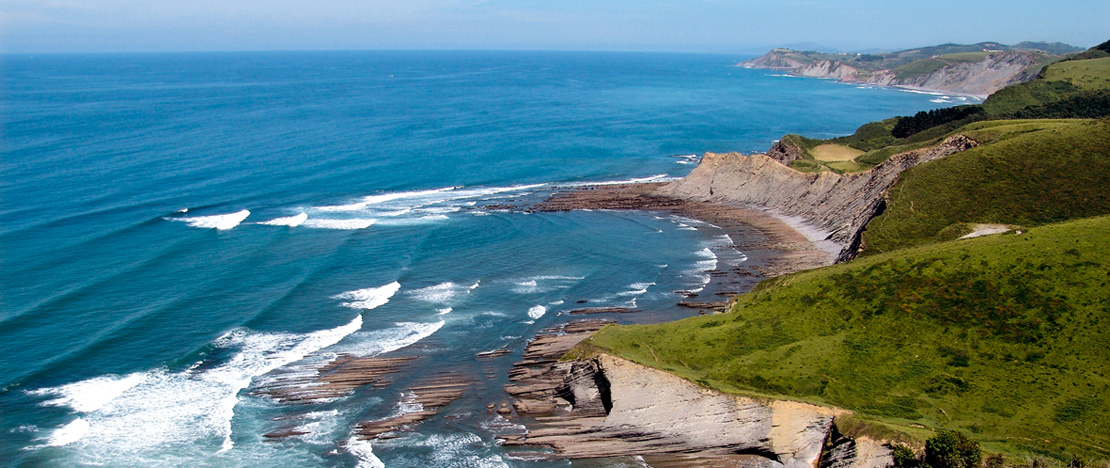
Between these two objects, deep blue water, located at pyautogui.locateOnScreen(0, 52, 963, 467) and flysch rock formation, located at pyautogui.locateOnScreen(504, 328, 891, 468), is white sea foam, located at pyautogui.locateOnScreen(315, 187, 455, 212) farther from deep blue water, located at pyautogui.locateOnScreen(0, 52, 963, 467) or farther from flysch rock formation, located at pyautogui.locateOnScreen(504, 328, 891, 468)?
flysch rock formation, located at pyautogui.locateOnScreen(504, 328, 891, 468)

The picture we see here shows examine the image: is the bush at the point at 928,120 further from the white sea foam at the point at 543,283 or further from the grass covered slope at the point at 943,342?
the white sea foam at the point at 543,283

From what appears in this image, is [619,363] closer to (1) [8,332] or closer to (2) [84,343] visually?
(2) [84,343]

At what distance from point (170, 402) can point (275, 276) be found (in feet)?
70.5

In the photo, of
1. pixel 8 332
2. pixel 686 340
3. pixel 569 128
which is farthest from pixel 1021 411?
pixel 569 128

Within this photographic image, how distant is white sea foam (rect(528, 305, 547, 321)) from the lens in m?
55.0

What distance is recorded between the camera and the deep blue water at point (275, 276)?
4003 cm

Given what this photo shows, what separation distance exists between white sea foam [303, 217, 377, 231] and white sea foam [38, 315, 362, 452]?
2872cm

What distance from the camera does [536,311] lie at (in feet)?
183

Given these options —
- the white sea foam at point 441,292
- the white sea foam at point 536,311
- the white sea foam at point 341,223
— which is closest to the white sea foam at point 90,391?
the white sea foam at point 441,292

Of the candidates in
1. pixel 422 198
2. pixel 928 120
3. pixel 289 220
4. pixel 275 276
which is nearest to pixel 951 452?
pixel 275 276

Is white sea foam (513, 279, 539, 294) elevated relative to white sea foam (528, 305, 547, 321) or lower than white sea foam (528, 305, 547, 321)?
elevated

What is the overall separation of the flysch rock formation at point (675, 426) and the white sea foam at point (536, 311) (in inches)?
549

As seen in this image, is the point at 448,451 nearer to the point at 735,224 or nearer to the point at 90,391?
the point at 90,391

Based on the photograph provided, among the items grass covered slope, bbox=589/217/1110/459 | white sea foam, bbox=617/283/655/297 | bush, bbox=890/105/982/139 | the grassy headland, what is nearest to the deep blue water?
white sea foam, bbox=617/283/655/297
